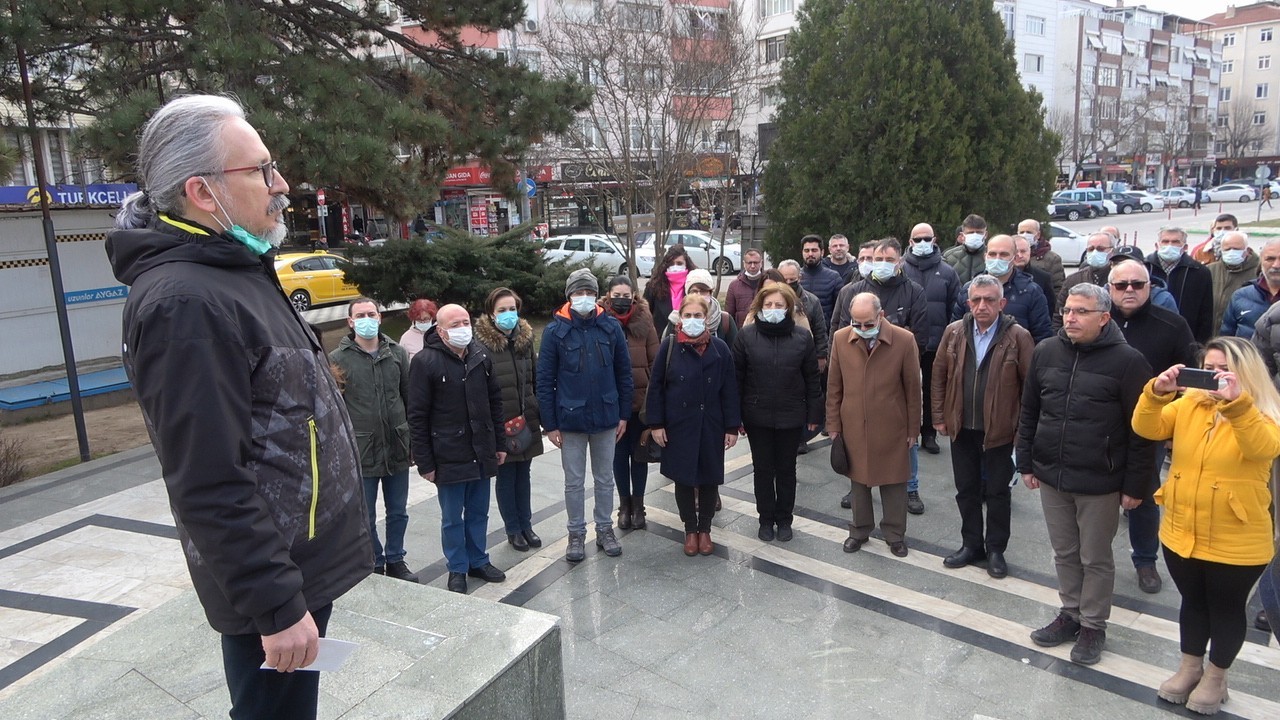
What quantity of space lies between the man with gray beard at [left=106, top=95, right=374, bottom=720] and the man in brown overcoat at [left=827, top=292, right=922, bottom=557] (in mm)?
4116

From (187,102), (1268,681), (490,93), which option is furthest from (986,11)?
(187,102)

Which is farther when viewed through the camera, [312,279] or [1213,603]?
[312,279]

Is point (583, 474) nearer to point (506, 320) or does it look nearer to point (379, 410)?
point (506, 320)

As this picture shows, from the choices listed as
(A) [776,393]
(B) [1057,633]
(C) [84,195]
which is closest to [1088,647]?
(B) [1057,633]

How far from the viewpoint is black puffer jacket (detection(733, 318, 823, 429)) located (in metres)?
5.83

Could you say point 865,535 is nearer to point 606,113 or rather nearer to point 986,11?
point 606,113

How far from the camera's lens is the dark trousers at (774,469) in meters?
5.95

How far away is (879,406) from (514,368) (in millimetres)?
2473

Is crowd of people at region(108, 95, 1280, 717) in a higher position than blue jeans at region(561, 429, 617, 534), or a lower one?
higher

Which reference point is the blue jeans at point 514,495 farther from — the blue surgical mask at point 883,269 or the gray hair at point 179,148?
the gray hair at point 179,148

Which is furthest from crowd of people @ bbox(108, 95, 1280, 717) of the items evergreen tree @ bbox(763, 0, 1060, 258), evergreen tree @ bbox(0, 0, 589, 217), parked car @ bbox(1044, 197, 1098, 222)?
parked car @ bbox(1044, 197, 1098, 222)

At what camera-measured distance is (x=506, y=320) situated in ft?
18.4

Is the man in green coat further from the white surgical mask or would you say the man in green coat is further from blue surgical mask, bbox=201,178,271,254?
blue surgical mask, bbox=201,178,271,254

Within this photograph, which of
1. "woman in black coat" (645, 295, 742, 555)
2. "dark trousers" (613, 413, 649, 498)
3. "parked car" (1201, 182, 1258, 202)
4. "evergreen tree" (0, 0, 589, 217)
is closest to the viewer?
"woman in black coat" (645, 295, 742, 555)
